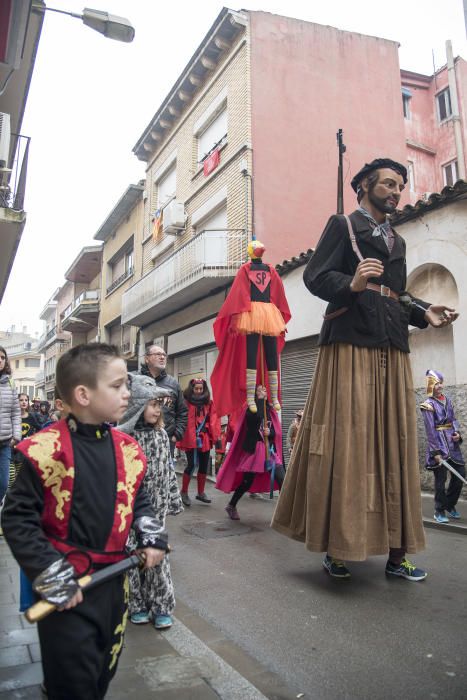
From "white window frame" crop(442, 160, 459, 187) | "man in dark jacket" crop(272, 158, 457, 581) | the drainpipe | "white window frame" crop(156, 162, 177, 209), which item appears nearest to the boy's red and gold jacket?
"man in dark jacket" crop(272, 158, 457, 581)

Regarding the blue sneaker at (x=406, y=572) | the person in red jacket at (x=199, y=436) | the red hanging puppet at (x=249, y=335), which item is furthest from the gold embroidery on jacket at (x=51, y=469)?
the person in red jacket at (x=199, y=436)

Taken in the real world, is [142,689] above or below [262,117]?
below

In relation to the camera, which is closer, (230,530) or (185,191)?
(230,530)

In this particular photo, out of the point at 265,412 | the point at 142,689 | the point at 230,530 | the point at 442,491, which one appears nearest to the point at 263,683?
the point at 142,689

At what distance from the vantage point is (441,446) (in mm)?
6605

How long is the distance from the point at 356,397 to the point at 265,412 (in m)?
2.86

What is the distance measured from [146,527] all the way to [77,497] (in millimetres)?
269

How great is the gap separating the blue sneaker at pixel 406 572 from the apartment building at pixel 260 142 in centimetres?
1157

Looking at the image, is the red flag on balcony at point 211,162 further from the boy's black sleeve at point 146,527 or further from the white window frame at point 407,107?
the boy's black sleeve at point 146,527

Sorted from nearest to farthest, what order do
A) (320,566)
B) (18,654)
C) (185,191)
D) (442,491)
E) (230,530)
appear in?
1. (18,654)
2. (320,566)
3. (230,530)
4. (442,491)
5. (185,191)

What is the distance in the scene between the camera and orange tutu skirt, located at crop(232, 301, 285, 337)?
19.7 ft

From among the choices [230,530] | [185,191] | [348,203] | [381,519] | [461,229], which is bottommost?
[230,530]

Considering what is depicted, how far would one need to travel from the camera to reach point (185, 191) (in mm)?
18562

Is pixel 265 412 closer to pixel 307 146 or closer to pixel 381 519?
pixel 381 519
